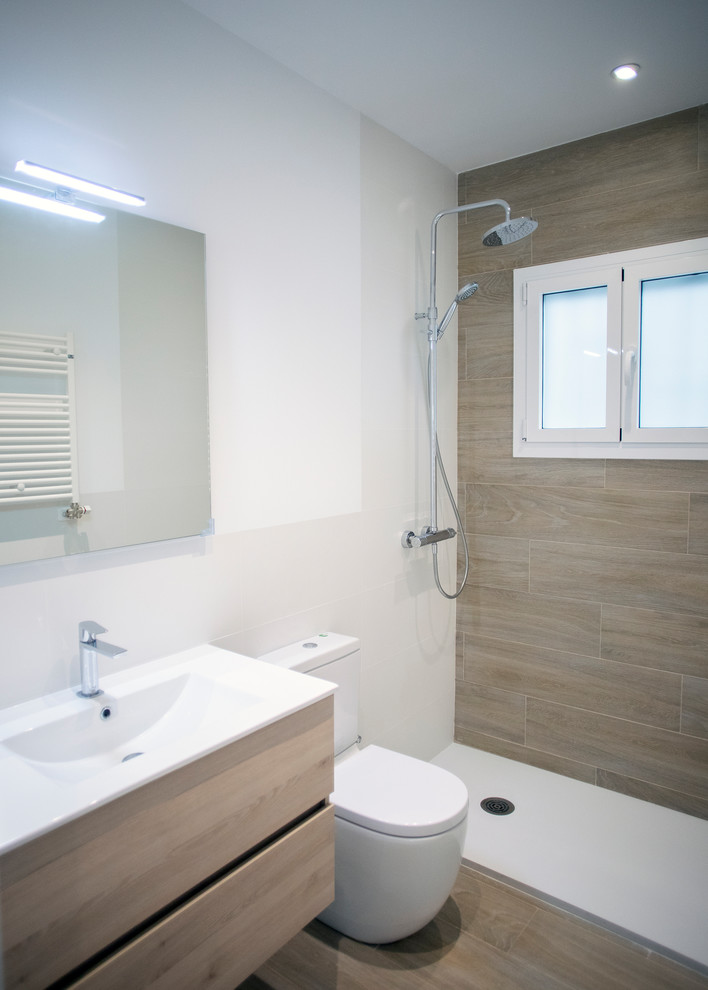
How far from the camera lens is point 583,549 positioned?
104 inches

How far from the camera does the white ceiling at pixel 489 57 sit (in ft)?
5.77

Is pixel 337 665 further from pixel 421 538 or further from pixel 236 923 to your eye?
pixel 236 923

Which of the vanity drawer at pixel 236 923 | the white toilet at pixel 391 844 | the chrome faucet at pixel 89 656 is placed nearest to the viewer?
the vanity drawer at pixel 236 923

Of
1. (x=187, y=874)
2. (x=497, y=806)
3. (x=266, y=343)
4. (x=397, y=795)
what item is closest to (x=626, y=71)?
(x=266, y=343)

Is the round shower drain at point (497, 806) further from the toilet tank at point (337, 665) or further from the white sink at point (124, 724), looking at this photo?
the white sink at point (124, 724)

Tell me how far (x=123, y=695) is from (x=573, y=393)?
6.70 ft

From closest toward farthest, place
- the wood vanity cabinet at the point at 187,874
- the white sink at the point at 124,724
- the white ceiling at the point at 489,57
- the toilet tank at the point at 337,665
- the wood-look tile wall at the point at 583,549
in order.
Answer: the wood vanity cabinet at the point at 187,874 → the white sink at the point at 124,724 → the white ceiling at the point at 489,57 → the toilet tank at the point at 337,665 → the wood-look tile wall at the point at 583,549

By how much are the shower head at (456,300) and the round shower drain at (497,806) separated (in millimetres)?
1846

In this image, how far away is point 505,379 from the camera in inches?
110

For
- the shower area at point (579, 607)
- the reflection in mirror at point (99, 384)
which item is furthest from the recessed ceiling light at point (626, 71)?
the reflection in mirror at point (99, 384)

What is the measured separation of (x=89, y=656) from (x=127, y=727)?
0.19 m

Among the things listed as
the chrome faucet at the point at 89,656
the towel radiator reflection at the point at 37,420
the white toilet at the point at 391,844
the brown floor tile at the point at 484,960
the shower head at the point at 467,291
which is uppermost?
the shower head at the point at 467,291

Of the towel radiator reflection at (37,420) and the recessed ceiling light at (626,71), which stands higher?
the recessed ceiling light at (626,71)

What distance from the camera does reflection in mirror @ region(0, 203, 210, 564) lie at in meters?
1.35
